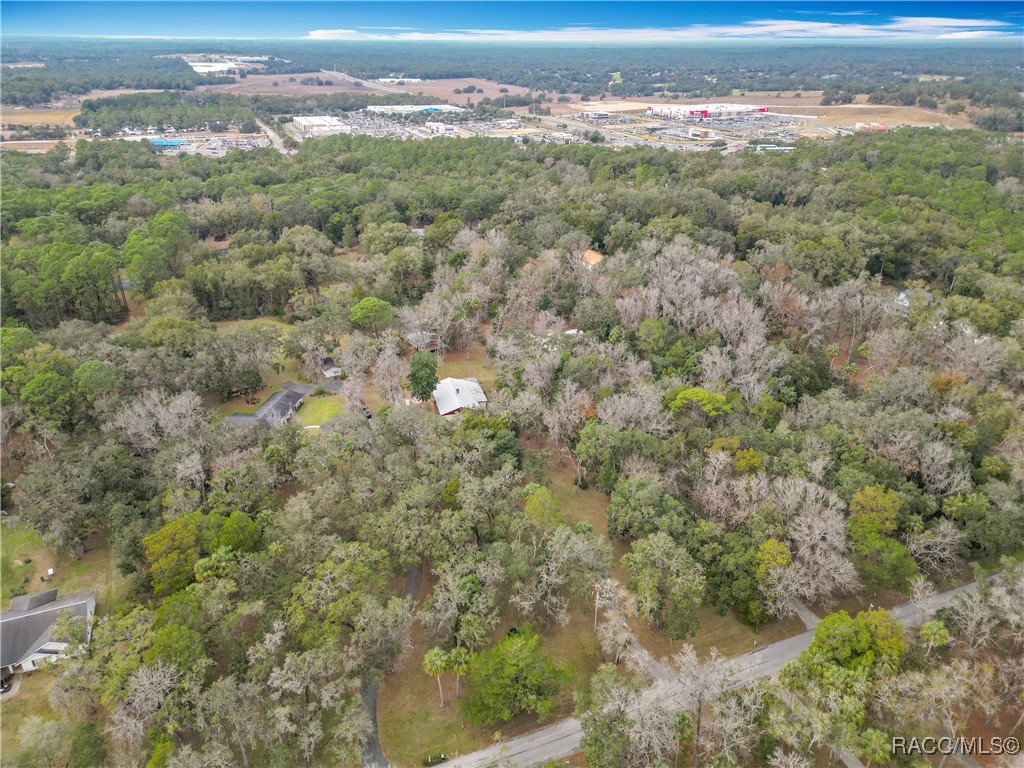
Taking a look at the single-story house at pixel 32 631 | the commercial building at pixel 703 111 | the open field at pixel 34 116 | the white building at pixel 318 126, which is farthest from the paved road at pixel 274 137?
the commercial building at pixel 703 111

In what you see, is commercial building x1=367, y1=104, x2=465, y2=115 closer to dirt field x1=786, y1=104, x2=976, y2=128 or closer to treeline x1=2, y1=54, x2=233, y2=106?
treeline x1=2, y1=54, x2=233, y2=106

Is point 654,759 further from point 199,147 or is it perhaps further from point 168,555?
point 199,147

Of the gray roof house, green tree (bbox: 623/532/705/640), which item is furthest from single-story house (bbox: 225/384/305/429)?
green tree (bbox: 623/532/705/640)

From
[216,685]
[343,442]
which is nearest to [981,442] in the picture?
[343,442]

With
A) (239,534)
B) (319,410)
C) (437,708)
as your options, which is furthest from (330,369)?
(437,708)

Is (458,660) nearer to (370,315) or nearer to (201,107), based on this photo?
(370,315)

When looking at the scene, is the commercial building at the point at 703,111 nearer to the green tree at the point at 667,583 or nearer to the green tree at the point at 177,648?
the green tree at the point at 667,583
